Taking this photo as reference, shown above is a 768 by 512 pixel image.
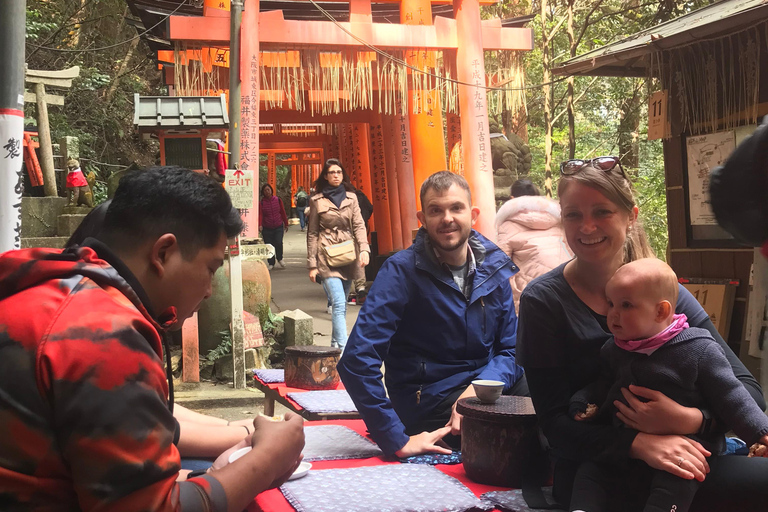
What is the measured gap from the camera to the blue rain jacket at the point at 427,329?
321 cm

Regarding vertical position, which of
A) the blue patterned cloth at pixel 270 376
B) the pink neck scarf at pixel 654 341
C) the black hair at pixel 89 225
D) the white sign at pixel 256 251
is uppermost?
the black hair at pixel 89 225

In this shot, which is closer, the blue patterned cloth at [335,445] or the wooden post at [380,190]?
the blue patterned cloth at [335,445]

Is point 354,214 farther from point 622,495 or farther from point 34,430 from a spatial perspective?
point 34,430

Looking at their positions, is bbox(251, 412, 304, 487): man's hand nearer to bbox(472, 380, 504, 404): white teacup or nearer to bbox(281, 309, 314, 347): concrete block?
bbox(472, 380, 504, 404): white teacup

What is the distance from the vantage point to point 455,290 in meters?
3.30

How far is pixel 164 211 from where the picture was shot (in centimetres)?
167

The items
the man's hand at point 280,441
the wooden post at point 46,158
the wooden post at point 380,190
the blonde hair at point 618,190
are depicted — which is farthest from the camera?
the wooden post at point 380,190

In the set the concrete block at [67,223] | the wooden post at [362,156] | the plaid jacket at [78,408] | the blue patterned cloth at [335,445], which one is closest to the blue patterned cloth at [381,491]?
the blue patterned cloth at [335,445]

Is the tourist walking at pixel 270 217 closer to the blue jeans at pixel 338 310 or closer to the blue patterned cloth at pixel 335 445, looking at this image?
the blue jeans at pixel 338 310

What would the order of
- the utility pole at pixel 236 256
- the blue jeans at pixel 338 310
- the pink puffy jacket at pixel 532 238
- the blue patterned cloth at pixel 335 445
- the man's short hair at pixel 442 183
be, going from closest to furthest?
the blue patterned cloth at pixel 335 445, the man's short hair at pixel 442 183, the pink puffy jacket at pixel 532 238, the utility pole at pixel 236 256, the blue jeans at pixel 338 310

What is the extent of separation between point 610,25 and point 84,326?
16.4 m

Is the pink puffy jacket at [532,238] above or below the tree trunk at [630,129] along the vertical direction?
below

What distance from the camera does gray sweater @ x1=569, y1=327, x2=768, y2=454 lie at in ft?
6.81

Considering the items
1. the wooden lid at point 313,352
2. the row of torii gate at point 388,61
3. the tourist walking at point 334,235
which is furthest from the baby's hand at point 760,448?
the row of torii gate at point 388,61
